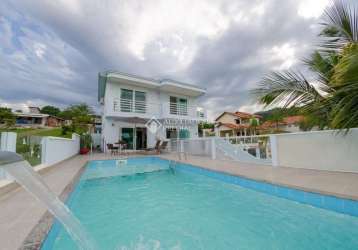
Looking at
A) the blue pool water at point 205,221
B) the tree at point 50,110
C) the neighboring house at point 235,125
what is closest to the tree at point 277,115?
the blue pool water at point 205,221

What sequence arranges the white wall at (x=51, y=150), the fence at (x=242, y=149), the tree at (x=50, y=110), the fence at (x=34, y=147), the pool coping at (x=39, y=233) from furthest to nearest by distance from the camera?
the tree at (x=50, y=110), the fence at (x=242, y=149), the white wall at (x=51, y=150), the fence at (x=34, y=147), the pool coping at (x=39, y=233)

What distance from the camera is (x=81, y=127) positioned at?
23.2 metres

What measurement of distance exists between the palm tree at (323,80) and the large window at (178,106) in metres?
13.3

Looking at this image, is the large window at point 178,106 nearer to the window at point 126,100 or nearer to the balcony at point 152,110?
the balcony at point 152,110

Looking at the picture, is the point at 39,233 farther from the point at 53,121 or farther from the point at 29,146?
the point at 53,121

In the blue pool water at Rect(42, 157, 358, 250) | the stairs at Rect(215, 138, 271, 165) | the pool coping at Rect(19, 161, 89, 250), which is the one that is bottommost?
the blue pool water at Rect(42, 157, 358, 250)

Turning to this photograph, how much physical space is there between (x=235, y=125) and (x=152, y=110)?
1020 inches

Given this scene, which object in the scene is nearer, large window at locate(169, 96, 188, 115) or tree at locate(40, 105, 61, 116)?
large window at locate(169, 96, 188, 115)

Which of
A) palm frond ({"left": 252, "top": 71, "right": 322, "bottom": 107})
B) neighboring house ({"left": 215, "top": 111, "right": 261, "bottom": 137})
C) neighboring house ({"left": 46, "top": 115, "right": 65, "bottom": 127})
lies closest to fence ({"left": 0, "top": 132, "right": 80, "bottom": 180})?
palm frond ({"left": 252, "top": 71, "right": 322, "bottom": 107})

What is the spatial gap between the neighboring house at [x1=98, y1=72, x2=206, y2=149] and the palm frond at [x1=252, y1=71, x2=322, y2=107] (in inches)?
440

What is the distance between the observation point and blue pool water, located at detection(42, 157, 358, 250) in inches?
116

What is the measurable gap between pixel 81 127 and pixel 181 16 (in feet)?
64.9

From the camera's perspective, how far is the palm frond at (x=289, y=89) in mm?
5547

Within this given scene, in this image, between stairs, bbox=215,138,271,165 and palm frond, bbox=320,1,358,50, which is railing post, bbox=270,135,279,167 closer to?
stairs, bbox=215,138,271,165
